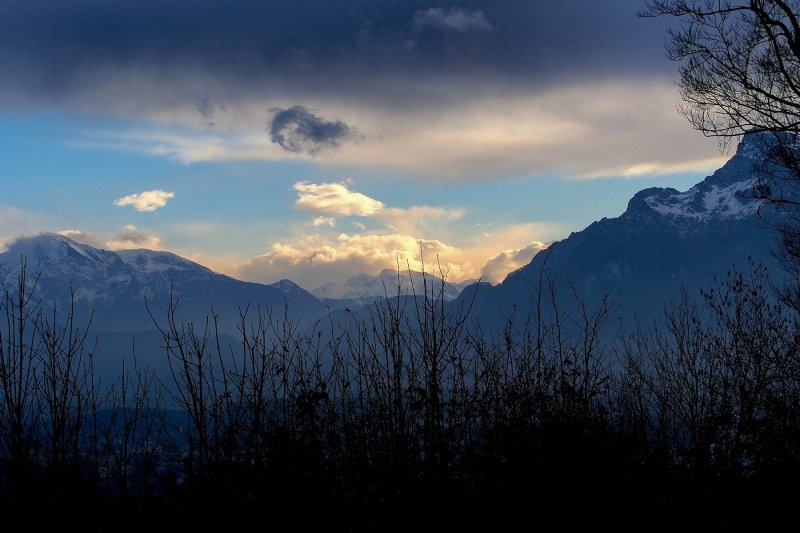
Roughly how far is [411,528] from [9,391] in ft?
15.9

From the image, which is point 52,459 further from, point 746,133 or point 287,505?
point 746,133

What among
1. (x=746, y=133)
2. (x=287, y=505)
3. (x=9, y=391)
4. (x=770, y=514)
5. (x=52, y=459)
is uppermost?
(x=746, y=133)

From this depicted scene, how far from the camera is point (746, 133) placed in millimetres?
10633

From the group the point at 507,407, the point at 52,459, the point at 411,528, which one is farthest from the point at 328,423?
the point at 52,459

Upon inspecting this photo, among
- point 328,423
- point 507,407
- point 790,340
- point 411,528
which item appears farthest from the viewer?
point 790,340

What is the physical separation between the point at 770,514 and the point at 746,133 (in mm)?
6157

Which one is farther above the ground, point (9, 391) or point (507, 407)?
point (9, 391)

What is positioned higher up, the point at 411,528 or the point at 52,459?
the point at 52,459

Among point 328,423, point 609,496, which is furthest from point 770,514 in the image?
point 328,423

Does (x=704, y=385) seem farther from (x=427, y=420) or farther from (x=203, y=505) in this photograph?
(x=203, y=505)

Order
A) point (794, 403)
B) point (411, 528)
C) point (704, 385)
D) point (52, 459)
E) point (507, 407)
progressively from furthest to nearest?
point (704, 385)
point (794, 403)
point (507, 407)
point (52, 459)
point (411, 528)

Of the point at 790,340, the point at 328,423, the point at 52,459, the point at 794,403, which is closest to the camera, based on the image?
the point at 52,459

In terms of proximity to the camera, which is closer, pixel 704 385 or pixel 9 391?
pixel 9 391

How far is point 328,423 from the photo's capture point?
314 inches
